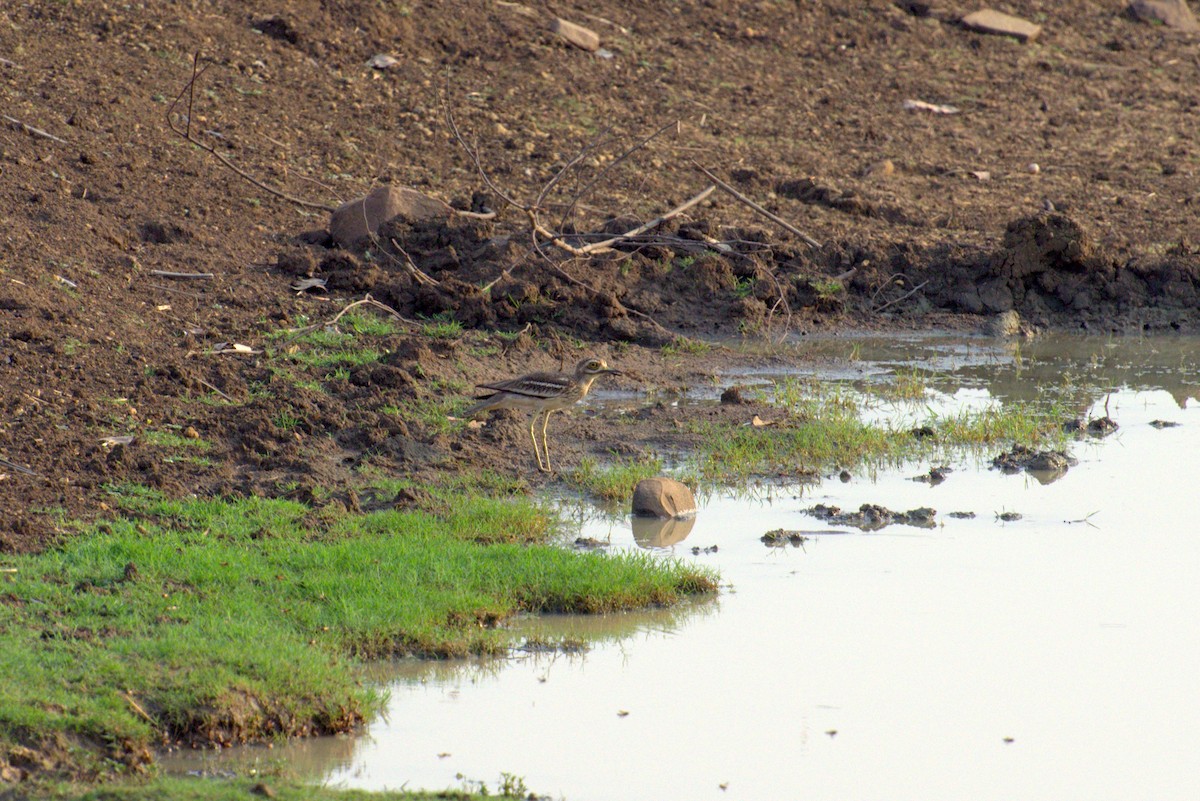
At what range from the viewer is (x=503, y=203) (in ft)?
46.6

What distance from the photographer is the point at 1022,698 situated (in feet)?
19.9

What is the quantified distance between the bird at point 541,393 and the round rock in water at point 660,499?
91 centimetres

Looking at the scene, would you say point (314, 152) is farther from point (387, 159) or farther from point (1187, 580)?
point (1187, 580)

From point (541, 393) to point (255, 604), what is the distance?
9.97ft

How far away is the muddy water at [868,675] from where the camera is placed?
534cm

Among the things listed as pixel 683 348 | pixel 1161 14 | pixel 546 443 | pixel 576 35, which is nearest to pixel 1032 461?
pixel 546 443

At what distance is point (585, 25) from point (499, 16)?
134 cm

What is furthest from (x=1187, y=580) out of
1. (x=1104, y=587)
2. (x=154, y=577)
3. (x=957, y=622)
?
(x=154, y=577)

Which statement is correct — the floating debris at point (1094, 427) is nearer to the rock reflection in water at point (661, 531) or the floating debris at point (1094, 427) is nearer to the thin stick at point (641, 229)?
the rock reflection in water at point (661, 531)

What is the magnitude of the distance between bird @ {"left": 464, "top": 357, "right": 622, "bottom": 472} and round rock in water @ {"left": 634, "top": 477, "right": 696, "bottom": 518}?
2.97 ft

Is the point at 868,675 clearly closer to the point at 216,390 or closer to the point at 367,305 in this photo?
the point at 216,390

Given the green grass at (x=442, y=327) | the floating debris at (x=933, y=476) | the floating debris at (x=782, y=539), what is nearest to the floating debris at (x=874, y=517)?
the floating debris at (x=782, y=539)

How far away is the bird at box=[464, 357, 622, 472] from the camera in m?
8.95

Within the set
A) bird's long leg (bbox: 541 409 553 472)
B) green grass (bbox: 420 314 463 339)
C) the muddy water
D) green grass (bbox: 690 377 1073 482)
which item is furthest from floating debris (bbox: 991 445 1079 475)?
green grass (bbox: 420 314 463 339)
